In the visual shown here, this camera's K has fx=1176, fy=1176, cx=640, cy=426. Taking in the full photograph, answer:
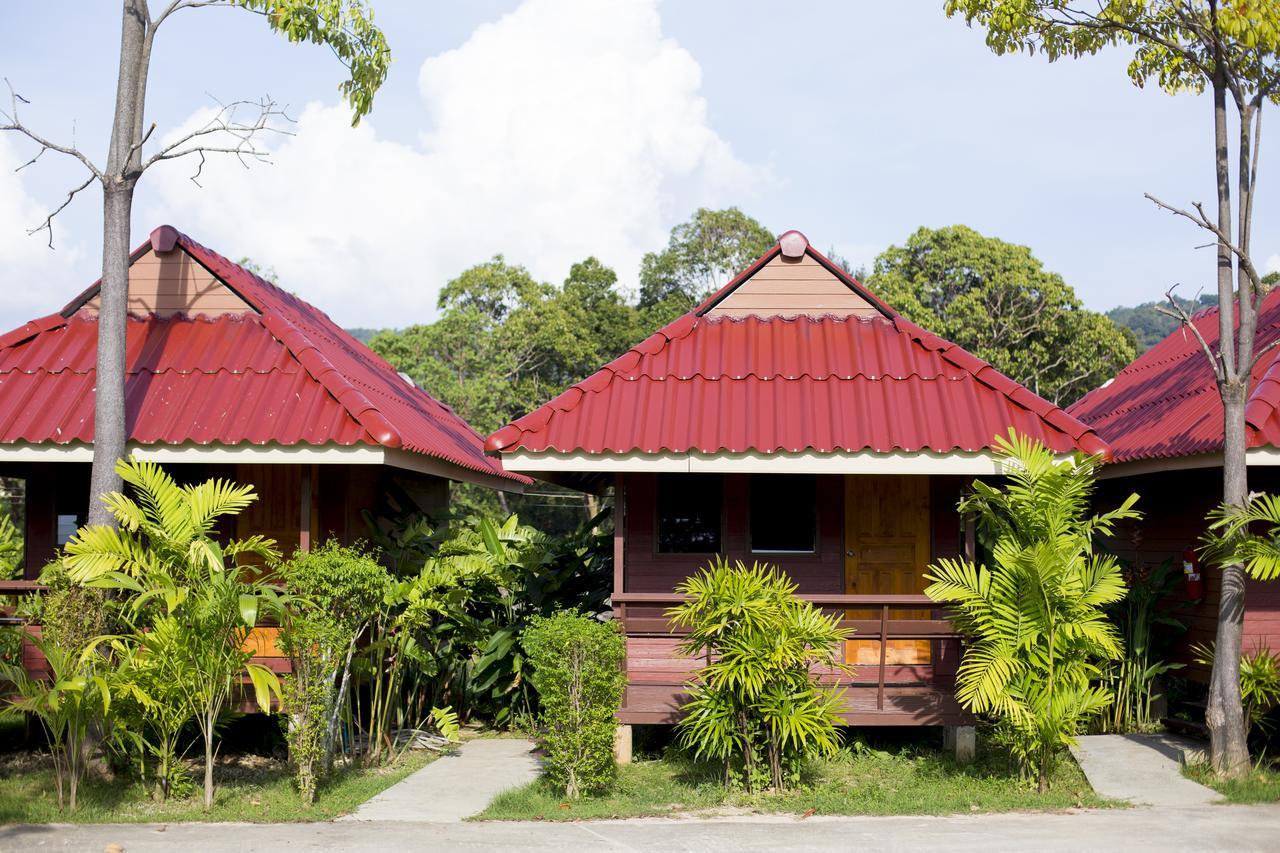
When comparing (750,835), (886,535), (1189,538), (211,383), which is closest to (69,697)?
(211,383)

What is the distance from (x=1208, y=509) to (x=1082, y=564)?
3435 mm

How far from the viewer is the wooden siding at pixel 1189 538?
10.9 metres

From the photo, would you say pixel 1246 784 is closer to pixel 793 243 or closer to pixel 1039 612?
pixel 1039 612

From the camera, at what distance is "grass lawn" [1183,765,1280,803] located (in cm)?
884

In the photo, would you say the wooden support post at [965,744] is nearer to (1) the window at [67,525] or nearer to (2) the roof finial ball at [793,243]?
(2) the roof finial ball at [793,243]

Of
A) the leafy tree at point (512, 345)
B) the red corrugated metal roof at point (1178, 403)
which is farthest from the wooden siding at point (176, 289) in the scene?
the leafy tree at point (512, 345)

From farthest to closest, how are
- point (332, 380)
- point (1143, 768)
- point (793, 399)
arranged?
point (793, 399) < point (332, 380) < point (1143, 768)

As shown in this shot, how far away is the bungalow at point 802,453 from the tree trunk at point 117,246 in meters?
3.19

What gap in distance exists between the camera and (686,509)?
12.1m

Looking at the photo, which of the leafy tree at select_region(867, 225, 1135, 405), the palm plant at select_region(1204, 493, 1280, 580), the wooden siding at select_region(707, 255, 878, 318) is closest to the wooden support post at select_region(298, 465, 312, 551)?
the wooden siding at select_region(707, 255, 878, 318)

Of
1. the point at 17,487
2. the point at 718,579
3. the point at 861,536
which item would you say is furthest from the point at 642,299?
the point at 718,579

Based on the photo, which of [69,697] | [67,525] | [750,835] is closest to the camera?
[750,835]

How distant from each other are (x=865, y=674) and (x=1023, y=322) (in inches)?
965

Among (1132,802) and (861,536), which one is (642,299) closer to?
(861,536)
